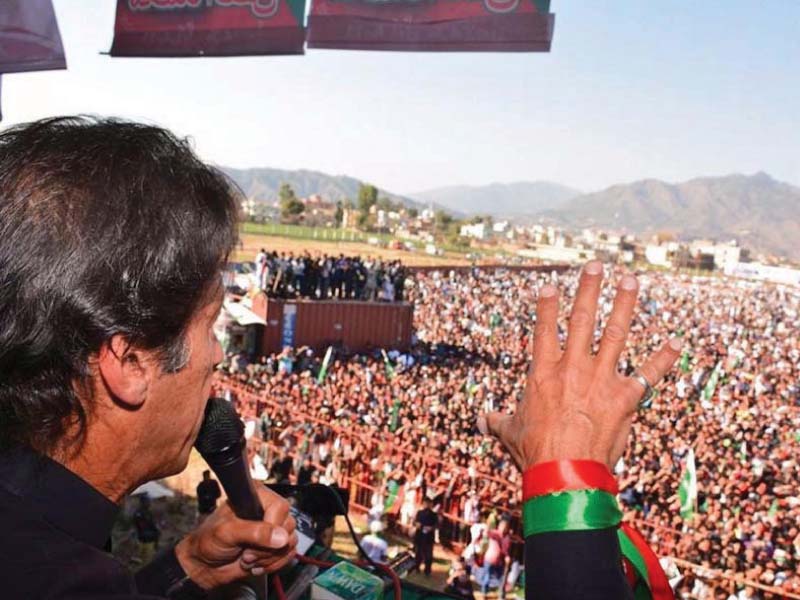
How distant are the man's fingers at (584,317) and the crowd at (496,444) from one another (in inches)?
292

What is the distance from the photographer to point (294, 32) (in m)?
3.53

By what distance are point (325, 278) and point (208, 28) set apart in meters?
16.6

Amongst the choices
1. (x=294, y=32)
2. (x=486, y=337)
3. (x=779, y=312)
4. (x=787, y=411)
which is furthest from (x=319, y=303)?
(x=779, y=312)

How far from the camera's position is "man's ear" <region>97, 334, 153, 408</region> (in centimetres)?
87

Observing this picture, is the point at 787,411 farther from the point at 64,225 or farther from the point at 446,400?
the point at 64,225

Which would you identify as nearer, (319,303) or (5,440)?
(5,440)

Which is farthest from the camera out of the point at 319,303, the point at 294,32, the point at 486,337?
the point at 486,337

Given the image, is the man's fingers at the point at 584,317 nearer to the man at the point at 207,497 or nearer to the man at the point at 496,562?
the man at the point at 496,562

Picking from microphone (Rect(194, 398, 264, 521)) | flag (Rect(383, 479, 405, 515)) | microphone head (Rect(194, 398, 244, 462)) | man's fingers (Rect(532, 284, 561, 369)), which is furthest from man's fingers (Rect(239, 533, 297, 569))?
flag (Rect(383, 479, 405, 515))

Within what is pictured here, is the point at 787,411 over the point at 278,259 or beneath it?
beneath

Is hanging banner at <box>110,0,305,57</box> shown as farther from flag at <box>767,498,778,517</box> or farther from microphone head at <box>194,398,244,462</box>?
flag at <box>767,498,778,517</box>

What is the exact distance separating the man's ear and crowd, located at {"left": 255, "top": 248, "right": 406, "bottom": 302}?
60.6 feet

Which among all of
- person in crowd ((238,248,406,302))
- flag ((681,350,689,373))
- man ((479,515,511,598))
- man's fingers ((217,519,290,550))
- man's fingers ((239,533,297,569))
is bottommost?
man ((479,515,511,598))

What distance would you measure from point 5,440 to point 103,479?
135 mm
